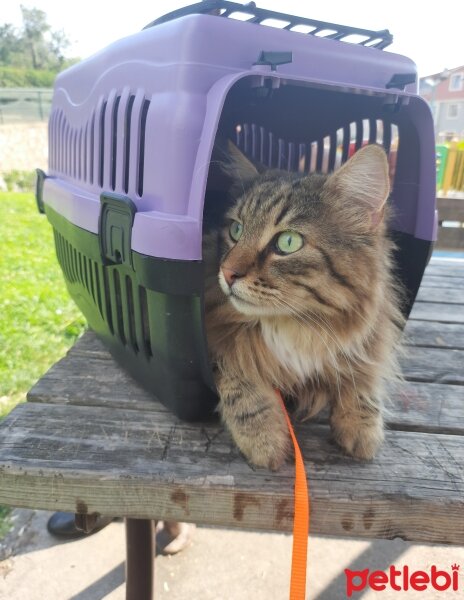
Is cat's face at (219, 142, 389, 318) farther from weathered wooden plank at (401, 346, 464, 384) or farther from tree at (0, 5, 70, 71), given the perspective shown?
tree at (0, 5, 70, 71)

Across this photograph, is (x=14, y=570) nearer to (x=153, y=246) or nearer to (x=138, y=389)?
(x=138, y=389)

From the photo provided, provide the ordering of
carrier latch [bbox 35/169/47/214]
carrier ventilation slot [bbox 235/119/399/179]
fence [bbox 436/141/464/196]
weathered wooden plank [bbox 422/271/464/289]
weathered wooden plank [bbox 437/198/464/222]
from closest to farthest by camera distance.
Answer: carrier ventilation slot [bbox 235/119/399/179], carrier latch [bbox 35/169/47/214], weathered wooden plank [bbox 422/271/464/289], weathered wooden plank [bbox 437/198/464/222], fence [bbox 436/141/464/196]

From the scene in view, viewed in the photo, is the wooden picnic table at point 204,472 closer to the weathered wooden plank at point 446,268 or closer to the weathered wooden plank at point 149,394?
the weathered wooden plank at point 149,394

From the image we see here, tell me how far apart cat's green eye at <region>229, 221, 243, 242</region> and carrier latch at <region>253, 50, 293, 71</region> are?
1.12 feet

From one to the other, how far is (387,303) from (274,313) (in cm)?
33

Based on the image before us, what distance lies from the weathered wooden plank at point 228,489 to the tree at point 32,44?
33.0m

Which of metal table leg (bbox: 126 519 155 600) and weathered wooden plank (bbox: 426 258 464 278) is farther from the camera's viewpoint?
weathered wooden plank (bbox: 426 258 464 278)

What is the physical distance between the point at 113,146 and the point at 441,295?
1556 mm

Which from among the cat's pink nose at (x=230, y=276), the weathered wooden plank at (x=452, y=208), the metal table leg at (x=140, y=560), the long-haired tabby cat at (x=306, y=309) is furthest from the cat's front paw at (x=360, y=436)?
the weathered wooden plank at (x=452, y=208)

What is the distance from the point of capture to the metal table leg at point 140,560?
1189 mm

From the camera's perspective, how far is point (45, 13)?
31.2 metres

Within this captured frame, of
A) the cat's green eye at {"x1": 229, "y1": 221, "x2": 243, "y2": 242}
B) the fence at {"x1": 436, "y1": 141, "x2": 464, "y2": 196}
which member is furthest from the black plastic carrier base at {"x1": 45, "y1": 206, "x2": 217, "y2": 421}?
the fence at {"x1": 436, "y1": 141, "x2": 464, "y2": 196}

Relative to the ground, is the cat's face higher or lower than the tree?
lower

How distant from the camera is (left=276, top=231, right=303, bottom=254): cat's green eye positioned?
97 cm
